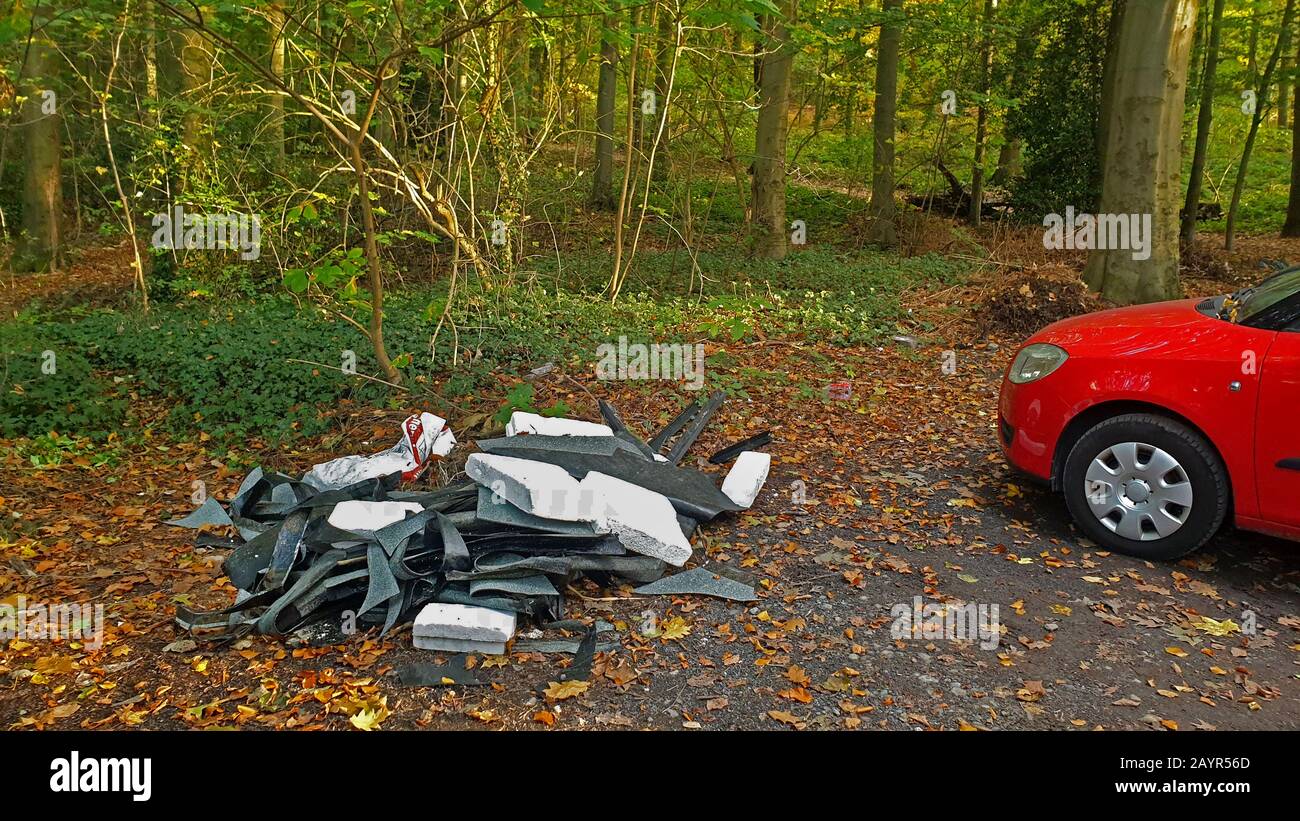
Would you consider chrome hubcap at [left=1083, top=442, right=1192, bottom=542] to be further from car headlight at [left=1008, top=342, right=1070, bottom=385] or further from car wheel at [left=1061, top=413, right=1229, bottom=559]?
car headlight at [left=1008, top=342, right=1070, bottom=385]

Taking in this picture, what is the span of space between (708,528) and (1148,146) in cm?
801

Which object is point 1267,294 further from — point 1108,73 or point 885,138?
point 1108,73

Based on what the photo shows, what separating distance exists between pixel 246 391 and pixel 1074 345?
702 centimetres

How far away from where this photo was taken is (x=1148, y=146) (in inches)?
388

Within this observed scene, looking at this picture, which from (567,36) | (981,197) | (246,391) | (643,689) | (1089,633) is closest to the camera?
(643,689)

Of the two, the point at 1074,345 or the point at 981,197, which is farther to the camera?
the point at 981,197

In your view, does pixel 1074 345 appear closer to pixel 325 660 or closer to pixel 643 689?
pixel 643 689

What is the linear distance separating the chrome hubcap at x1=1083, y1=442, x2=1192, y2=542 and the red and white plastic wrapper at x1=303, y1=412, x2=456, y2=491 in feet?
14.5

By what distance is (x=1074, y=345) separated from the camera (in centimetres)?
522

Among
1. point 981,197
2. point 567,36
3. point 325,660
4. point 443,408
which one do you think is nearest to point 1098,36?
point 981,197

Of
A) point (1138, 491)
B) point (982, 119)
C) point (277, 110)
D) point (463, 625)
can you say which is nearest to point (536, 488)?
point (463, 625)

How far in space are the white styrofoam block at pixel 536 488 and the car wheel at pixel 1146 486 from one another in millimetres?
2935

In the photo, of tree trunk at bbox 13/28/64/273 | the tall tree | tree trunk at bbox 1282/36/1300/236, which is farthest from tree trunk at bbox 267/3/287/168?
tree trunk at bbox 1282/36/1300/236
